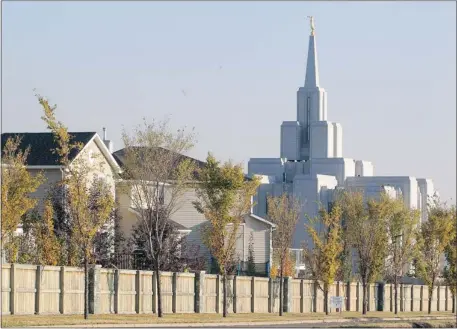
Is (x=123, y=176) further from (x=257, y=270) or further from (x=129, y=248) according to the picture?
(x=257, y=270)

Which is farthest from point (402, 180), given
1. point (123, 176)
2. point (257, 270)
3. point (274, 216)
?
point (123, 176)

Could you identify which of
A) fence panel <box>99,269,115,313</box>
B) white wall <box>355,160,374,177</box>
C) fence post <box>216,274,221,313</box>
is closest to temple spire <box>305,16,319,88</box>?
white wall <box>355,160,374,177</box>

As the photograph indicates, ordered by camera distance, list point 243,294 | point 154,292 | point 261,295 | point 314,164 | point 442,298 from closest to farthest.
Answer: point 154,292 < point 243,294 < point 261,295 < point 442,298 < point 314,164

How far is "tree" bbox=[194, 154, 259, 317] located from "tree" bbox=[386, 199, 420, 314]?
804 inches

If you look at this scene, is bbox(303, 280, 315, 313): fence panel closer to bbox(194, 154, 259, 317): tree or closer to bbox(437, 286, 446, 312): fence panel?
bbox(194, 154, 259, 317): tree

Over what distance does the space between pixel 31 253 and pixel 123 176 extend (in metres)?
5.02

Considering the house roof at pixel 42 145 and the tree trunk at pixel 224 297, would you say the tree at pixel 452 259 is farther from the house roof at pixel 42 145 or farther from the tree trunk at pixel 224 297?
the tree trunk at pixel 224 297

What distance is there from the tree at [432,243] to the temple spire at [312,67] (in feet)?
274

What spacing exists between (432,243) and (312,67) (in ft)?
291

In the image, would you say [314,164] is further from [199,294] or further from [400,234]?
[199,294]

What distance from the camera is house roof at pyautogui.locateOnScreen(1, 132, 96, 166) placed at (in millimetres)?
62438

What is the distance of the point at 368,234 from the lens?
70.6 meters

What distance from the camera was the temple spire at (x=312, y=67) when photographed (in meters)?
158

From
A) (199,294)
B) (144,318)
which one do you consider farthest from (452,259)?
(144,318)
